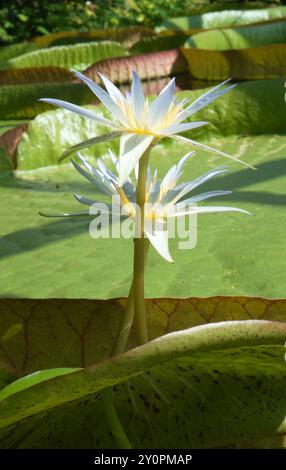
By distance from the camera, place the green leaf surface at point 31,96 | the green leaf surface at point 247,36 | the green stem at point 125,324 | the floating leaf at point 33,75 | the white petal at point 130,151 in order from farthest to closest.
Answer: the green leaf surface at point 247,36 → the floating leaf at point 33,75 → the green leaf surface at point 31,96 → the green stem at point 125,324 → the white petal at point 130,151

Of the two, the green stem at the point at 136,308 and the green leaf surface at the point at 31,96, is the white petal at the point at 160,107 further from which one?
the green leaf surface at the point at 31,96

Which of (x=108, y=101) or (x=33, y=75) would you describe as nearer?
(x=108, y=101)

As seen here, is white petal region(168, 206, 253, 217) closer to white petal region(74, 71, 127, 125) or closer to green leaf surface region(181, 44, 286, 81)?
white petal region(74, 71, 127, 125)

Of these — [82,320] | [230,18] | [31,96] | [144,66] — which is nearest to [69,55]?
[144,66]

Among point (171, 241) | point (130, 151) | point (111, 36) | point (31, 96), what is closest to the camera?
point (130, 151)

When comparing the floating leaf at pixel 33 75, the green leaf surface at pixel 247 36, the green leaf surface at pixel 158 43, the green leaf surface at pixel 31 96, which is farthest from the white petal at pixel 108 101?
the green leaf surface at pixel 158 43

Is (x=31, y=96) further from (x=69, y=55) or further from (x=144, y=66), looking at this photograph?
(x=69, y=55)
